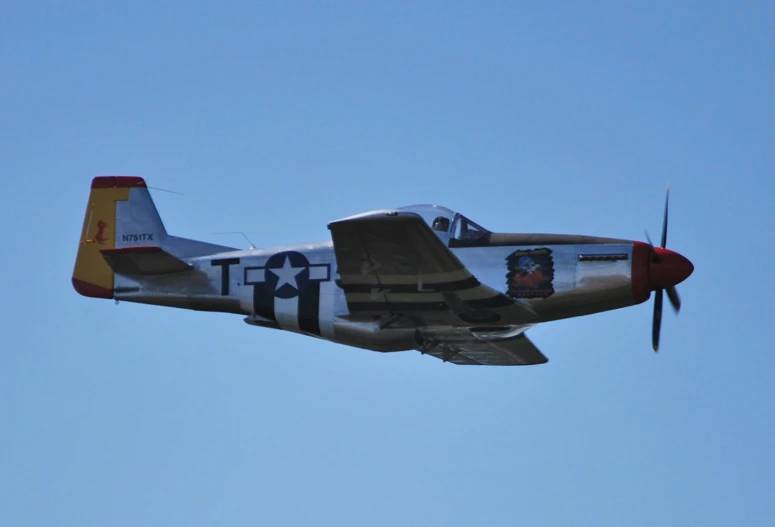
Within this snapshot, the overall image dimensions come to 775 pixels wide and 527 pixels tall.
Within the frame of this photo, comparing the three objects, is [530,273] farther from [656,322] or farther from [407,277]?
[656,322]

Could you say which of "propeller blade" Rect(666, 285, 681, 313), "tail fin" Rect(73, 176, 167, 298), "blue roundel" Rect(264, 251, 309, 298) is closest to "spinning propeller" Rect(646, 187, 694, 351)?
"propeller blade" Rect(666, 285, 681, 313)

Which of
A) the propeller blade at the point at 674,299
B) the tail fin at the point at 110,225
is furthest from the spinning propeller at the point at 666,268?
the tail fin at the point at 110,225

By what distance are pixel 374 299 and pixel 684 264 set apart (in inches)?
181

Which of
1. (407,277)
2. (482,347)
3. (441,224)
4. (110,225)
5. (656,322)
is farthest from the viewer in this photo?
(110,225)

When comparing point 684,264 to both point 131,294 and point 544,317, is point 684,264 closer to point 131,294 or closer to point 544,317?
point 544,317

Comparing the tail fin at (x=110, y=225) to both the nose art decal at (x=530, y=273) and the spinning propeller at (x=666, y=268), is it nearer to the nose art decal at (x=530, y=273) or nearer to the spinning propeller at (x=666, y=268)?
the nose art decal at (x=530, y=273)

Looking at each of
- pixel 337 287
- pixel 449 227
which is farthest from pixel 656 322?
pixel 337 287

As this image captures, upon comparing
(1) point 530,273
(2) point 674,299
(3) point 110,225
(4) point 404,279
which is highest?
(3) point 110,225

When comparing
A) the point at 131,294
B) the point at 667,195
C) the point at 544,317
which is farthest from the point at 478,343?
the point at 131,294

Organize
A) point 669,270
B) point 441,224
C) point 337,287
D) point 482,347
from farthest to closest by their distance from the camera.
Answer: point 482,347 → point 337,287 → point 441,224 → point 669,270

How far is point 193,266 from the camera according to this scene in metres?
22.8

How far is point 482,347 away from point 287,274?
3475 millimetres

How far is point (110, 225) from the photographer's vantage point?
937 inches

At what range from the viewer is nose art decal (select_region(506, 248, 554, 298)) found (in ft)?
66.8
